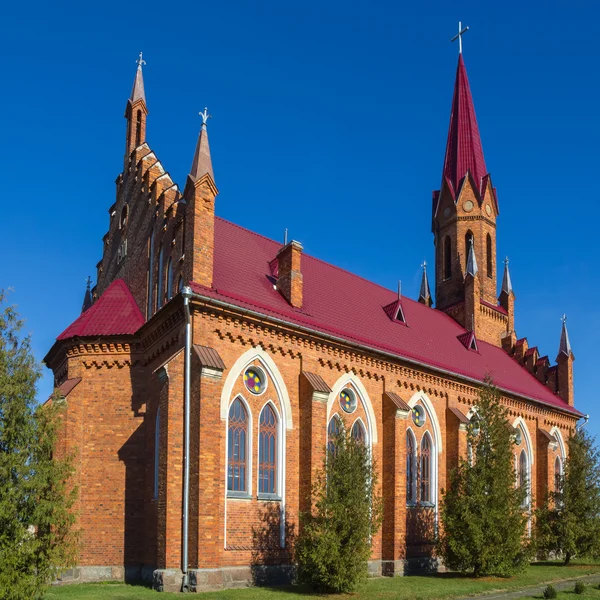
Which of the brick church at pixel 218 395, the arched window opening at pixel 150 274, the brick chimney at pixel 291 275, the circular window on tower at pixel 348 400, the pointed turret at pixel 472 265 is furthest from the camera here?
the pointed turret at pixel 472 265

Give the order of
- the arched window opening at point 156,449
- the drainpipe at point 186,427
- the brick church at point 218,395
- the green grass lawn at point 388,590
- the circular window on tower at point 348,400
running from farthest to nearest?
1. the circular window on tower at point 348,400
2. the arched window opening at point 156,449
3. the brick church at point 218,395
4. the drainpipe at point 186,427
5. the green grass lawn at point 388,590

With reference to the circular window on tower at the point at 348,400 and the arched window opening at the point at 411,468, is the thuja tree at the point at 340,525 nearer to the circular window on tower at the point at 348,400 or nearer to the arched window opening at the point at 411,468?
the circular window on tower at the point at 348,400

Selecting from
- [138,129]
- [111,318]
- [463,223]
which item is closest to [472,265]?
[463,223]

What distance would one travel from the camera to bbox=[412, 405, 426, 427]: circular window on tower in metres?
26.6

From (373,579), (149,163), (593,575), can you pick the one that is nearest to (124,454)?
(373,579)

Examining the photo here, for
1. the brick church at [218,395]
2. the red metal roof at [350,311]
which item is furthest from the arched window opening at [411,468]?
the red metal roof at [350,311]

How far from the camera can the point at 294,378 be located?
21.9 meters

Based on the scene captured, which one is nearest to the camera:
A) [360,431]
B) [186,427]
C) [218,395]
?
[186,427]

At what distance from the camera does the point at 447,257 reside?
40656 millimetres

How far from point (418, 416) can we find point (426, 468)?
201 cm

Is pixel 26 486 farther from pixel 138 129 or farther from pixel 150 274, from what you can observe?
pixel 138 129

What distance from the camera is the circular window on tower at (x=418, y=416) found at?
87.4 feet

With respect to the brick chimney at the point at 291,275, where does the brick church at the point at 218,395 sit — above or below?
below

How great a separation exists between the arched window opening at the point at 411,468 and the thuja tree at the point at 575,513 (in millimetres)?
5906
